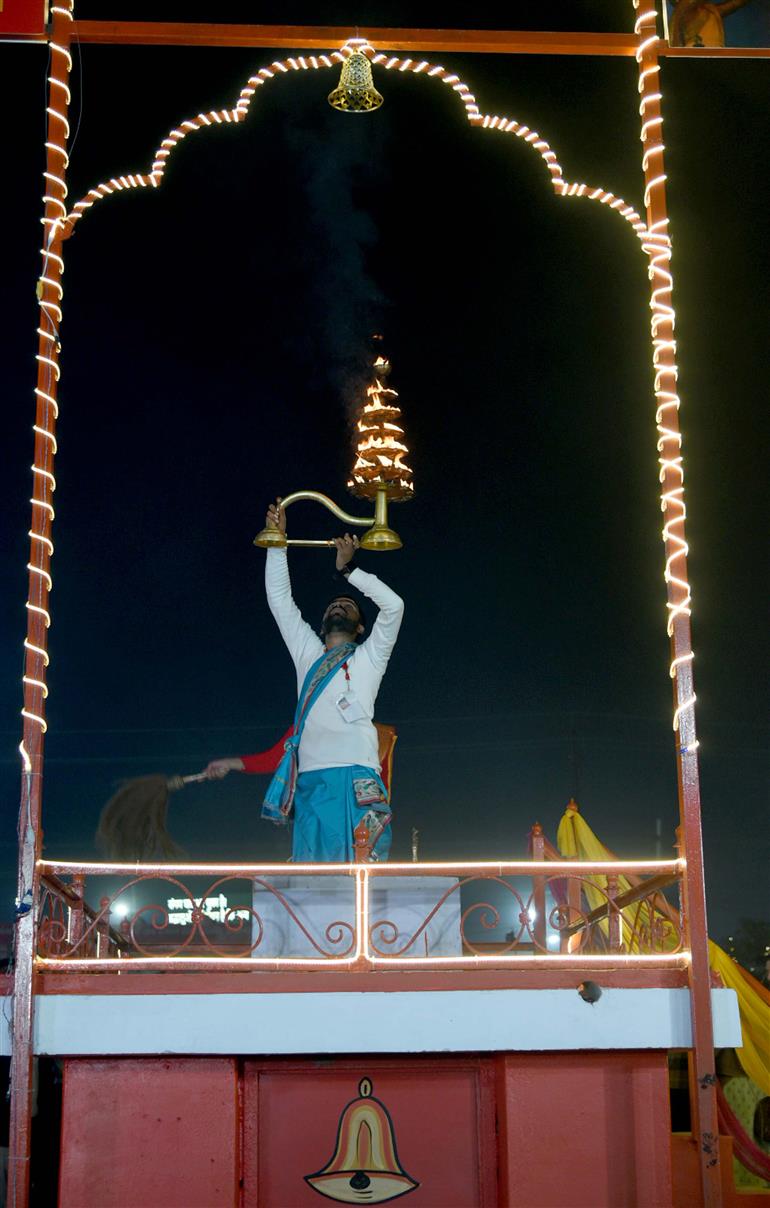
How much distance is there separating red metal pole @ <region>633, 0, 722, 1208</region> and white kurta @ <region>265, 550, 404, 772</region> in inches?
74.6

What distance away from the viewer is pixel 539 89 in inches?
484

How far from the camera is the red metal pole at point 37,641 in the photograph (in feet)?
20.8

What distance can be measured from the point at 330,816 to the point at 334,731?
0.54 m

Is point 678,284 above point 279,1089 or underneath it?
above

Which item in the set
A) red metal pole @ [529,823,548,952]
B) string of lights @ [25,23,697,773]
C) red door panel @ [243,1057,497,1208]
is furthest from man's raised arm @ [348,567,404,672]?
red door panel @ [243,1057,497,1208]

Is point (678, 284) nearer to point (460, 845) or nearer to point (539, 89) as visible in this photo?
point (539, 89)

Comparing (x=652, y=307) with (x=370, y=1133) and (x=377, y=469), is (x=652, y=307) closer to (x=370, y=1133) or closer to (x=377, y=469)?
(x=377, y=469)

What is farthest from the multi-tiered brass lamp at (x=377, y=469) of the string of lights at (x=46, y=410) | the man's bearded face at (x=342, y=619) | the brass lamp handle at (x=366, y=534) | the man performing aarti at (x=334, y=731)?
the string of lights at (x=46, y=410)

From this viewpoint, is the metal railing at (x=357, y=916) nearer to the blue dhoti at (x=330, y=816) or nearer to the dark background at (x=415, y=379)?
the blue dhoti at (x=330, y=816)

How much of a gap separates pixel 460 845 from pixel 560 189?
9258 millimetres

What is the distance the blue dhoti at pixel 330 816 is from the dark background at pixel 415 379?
16.1 feet

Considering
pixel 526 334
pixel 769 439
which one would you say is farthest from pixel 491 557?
pixel 769 439

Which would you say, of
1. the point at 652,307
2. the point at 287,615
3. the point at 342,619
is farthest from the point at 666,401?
the point at 287,615

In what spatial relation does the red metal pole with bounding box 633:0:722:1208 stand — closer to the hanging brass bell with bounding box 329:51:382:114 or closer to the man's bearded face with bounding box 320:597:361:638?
the hanging brass bell with bounding box 329:51:382:114
